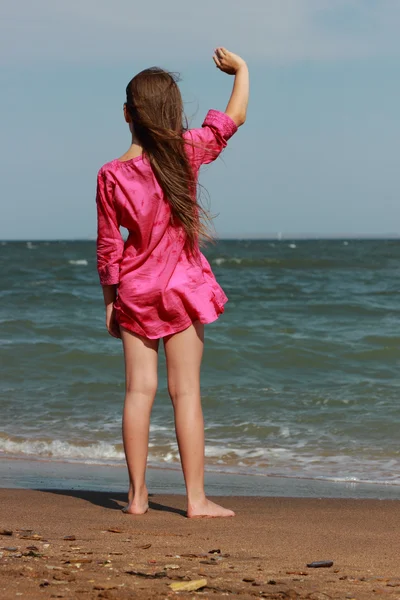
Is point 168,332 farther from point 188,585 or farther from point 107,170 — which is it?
point 188,585

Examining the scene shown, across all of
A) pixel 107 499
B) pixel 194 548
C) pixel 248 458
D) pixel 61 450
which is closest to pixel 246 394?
pixel 248 458

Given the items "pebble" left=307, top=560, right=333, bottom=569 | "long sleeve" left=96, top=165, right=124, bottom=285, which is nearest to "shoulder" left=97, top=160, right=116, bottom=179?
"long sleeve" left=96, top=165, right=124, bottom=285

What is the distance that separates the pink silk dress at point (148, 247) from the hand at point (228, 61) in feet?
0.78

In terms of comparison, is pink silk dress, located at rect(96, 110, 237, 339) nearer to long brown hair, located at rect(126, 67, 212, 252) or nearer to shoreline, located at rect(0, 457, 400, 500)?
long brown hair, located at rect(126, 67, 212, 252)

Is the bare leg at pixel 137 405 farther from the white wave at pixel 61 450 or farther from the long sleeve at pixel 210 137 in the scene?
the white wave at pixel 61 450

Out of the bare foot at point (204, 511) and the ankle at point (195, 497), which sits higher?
the ankle at point (195, 497)

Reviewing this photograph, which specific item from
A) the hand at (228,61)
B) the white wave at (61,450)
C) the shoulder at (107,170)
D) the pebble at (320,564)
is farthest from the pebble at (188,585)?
the white wave at (61,450)

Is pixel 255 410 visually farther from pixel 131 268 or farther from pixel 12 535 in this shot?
pixel 12 535

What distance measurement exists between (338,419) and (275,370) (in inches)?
79.8

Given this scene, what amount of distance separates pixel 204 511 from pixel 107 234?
1.11m

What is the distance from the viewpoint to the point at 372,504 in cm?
363

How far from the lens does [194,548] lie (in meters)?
2.60

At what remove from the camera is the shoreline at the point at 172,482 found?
403cm

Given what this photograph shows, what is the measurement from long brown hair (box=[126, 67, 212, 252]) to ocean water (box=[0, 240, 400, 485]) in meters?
2.01
